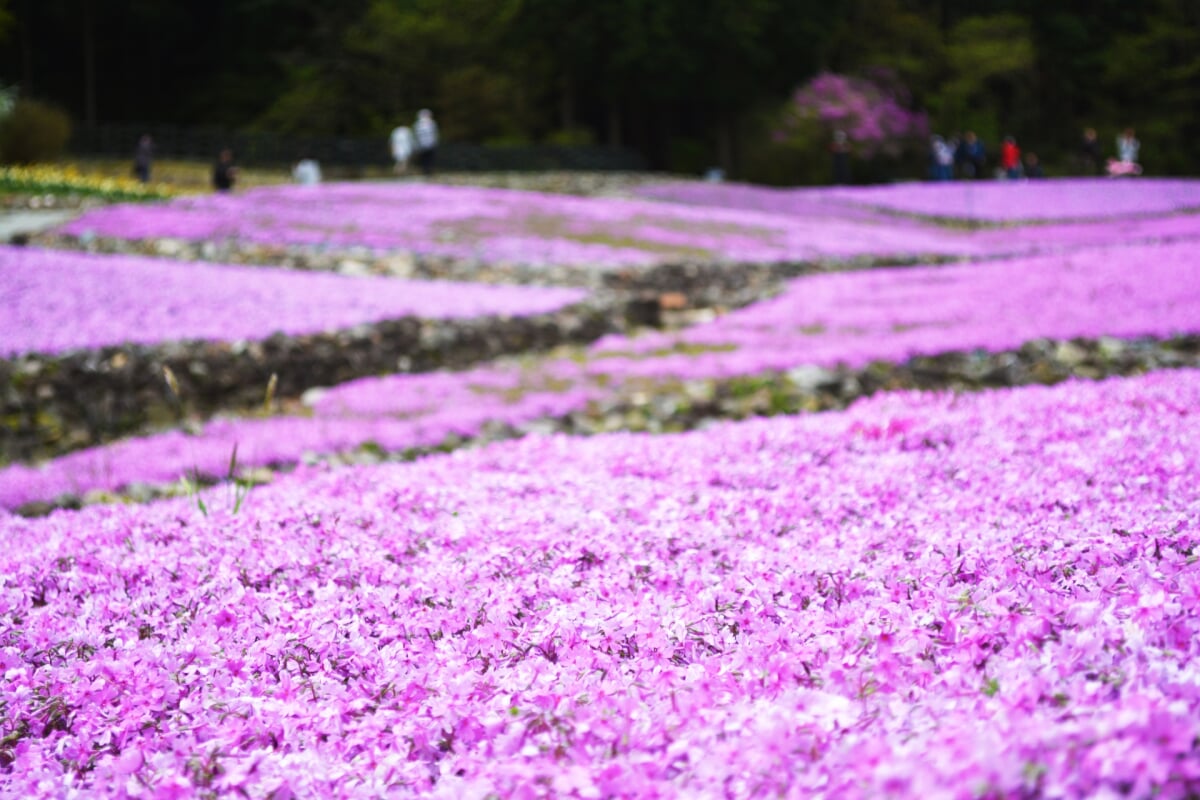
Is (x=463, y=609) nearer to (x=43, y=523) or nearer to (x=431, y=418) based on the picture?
(x=43, y=523)

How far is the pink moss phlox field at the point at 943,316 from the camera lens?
12148 millimetres

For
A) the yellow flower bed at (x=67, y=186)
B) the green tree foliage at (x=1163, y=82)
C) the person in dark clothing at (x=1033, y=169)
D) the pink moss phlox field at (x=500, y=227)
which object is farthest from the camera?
the green tree foliage at (x=1163, y=82)

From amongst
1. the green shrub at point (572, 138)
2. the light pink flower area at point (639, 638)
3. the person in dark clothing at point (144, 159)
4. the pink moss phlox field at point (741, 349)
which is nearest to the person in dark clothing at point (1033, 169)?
the green shrub at point (572, 138)

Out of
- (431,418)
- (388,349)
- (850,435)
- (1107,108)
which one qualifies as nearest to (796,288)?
(388,349)

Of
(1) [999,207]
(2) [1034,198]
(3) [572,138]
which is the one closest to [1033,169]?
(2) [1034,198]

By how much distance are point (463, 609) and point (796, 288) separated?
16.3 m

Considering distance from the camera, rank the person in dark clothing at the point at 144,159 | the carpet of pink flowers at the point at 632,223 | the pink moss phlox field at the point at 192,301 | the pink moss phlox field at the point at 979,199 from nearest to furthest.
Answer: the pink moss phlox field at the point at 192,301, the carpet of pink flowers at the point at 632,223, the pink moss phlox field at the point at 979,199, the person in dark clothing at the point at 144,159

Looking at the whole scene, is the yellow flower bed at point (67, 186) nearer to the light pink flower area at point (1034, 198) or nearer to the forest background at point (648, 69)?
the forest background at point (648, 69)

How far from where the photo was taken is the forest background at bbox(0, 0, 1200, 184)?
5475 centimetres

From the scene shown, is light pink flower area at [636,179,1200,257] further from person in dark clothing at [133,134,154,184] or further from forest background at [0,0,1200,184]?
person in dark clothing at [133,134,154,184]

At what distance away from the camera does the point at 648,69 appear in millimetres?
55750

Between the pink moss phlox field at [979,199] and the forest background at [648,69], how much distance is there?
47.0 ft

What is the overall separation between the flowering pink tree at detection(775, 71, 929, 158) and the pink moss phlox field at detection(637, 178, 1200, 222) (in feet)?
39.0

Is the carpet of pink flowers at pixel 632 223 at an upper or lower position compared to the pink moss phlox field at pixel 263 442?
upper
